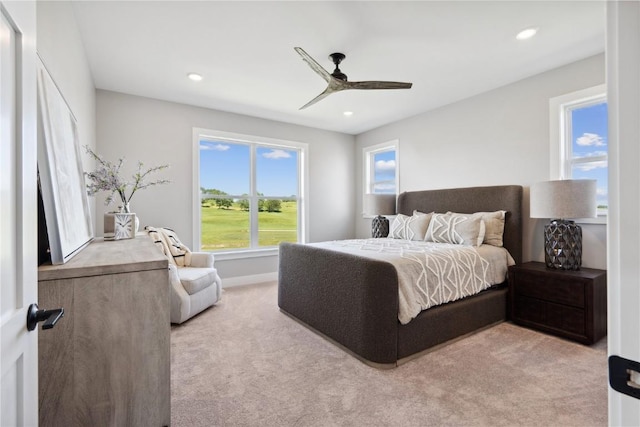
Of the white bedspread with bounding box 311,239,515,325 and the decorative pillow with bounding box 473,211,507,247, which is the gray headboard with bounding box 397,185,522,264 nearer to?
the decorative pillow with bounding box 473,211,507,247

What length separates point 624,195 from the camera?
0.45 meters

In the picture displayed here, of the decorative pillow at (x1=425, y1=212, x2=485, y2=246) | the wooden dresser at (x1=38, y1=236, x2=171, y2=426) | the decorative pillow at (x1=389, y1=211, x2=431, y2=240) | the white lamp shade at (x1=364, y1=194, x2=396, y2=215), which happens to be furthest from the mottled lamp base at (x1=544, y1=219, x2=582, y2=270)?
the wooden dresser at (x1=38, y1=236, x2=171, y2=426)

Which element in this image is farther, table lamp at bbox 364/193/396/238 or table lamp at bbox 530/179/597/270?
table lamp at bbox 364/193/396/238

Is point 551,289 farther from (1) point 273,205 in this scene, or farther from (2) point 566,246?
(1) point 273,205

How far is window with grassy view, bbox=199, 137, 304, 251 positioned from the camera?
4387 millimetres

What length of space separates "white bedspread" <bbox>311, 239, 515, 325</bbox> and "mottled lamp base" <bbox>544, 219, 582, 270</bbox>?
17.3 inches

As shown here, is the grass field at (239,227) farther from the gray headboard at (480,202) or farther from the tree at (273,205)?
the gray headboard at (480,202)

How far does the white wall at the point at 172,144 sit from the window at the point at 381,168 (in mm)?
916

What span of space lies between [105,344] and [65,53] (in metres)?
1.97

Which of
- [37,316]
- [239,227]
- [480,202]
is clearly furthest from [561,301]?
[239,227]

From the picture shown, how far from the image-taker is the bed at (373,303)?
6.92ft

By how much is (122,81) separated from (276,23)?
211cm

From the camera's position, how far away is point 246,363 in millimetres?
2191

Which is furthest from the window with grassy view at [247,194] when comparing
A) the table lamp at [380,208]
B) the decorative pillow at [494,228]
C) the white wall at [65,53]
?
the decorative pillow at [494,228]
